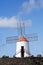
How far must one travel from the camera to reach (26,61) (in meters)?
41.7

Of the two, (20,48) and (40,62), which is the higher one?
(20,48)

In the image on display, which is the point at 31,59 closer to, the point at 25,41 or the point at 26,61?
the point at 26,61

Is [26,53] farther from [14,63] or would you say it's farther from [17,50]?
[14,63]

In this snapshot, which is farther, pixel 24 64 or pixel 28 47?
pixel 28 47

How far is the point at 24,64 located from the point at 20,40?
13298 millimetres

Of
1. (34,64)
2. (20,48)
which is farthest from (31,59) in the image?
(20,48)

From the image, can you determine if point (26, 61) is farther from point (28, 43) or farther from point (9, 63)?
point (28, 43)

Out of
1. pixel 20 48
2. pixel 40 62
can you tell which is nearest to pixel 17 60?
pixel 40 62

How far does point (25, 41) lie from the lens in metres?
54.1

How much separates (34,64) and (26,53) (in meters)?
12.7

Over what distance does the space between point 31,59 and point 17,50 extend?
37.2 ft

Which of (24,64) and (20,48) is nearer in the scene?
(24,64)

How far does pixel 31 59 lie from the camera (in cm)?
4256

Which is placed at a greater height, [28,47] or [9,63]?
[28,47]
